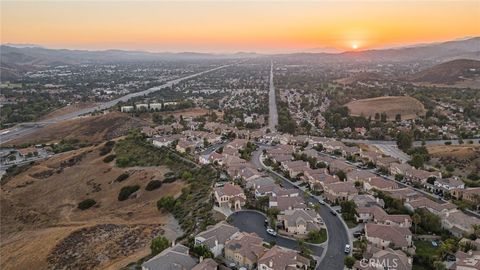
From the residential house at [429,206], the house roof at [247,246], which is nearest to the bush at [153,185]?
the house roof at [247,246]

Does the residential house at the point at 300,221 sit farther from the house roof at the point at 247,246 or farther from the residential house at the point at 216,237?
the residential house at the point at 216,237

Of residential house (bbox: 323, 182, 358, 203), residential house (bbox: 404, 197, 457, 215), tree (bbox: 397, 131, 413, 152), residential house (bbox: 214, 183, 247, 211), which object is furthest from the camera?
tree (bbox: 397, 131, 413, 152)

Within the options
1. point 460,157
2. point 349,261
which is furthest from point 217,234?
point 460,157

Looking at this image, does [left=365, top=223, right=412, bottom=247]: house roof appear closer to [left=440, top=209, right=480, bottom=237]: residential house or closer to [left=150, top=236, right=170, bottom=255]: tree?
[left=440, top=209, right=480, bottom=237]: residential house

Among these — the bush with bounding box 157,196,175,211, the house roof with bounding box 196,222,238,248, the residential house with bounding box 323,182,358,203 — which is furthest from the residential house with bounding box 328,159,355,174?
the house roof with bounding box 196,222,238,248

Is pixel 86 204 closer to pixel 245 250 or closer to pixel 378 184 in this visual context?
pixel 245 250

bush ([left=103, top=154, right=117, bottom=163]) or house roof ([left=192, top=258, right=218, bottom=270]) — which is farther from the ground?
house roof ([left=192, top=258, right=218, bottom=270])
